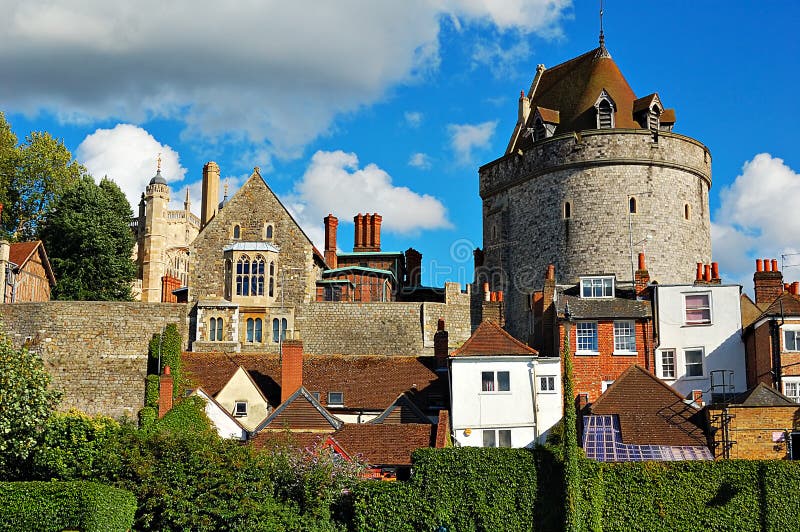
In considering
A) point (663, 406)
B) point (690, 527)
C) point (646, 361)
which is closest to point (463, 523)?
point (690, 527)

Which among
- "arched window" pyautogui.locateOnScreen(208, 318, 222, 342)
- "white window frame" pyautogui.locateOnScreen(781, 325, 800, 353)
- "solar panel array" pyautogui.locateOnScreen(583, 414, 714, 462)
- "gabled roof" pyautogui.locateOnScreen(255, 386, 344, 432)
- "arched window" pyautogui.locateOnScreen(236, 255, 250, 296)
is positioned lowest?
"solar panel array" pyautogui.locateOnScreen(583, 414, 714, 462)

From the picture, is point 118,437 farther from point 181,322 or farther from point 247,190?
point 247,190

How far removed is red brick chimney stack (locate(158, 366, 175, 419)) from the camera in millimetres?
41469

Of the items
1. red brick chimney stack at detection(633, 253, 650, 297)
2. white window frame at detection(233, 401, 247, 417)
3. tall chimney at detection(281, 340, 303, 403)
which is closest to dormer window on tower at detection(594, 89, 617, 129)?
red brick chimney stack at detection(633, 253, 650, 297)

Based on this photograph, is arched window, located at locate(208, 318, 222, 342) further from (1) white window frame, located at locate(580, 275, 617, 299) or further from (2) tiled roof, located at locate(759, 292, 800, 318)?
(2) tiled roof, located at locate(759, 292, 800, 318)

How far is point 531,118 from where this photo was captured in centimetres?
5431

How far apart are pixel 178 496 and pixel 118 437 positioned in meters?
3.02

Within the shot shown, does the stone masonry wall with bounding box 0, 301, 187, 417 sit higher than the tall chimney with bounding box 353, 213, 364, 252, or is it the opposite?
the tall chimney with bounding box 353, 213, 364, 252

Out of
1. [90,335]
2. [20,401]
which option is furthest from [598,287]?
[20,401]

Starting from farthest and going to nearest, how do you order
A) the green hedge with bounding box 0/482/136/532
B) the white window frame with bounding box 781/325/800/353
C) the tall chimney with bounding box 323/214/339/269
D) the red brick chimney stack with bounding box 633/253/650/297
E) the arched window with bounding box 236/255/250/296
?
the tall chimney with bounding box 323/214/339/269, the arched window with bounding box 236/255/250/296, the red brick chimney stack with bounding box 633/253/650/297, the white window frame with bounding box 781/325/800/353, the green hedge with bounding box 0/482/136/532

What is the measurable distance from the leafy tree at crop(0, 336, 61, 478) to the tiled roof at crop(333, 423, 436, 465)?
9.50m

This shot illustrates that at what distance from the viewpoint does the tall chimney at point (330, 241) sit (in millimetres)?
58938

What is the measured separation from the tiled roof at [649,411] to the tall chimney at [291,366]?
11251mm

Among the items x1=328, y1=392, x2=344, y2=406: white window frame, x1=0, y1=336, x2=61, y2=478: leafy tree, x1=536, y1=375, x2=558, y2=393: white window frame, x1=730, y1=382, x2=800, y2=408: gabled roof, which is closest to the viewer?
x1=0, y1=336, x2=61, y2=478: leafy tree
